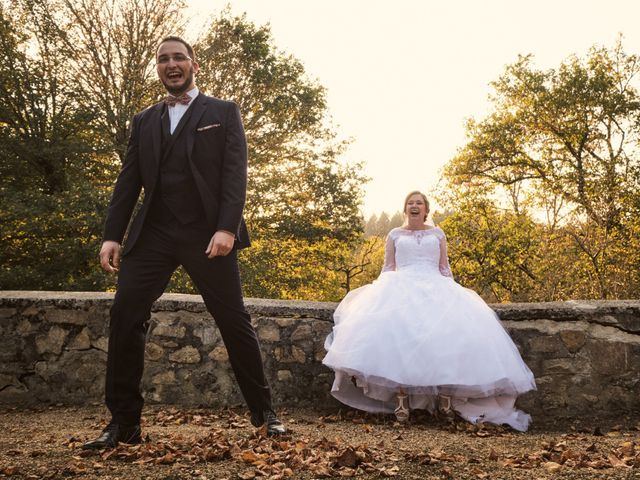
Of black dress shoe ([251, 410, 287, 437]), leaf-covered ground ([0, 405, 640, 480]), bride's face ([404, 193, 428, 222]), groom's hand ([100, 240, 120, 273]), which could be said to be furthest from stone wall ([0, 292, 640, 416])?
groom's hand ([100, 240, 120, 273])

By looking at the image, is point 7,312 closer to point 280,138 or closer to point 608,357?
point 608,357

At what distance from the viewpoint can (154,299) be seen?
3004mm

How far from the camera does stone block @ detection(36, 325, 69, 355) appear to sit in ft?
15.2

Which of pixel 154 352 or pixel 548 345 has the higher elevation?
pixel 548 345

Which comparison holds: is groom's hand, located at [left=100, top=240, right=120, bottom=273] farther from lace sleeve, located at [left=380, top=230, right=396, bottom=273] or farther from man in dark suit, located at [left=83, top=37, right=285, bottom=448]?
lace sleeve, located at [left=380, top=230, right=396, bottom=273]

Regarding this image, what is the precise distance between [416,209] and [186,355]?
7.73 feet

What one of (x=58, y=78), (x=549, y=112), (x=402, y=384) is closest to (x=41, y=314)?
(x=402, y=384)

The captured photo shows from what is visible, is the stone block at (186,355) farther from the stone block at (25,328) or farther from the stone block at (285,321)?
the stone block at (25,328)

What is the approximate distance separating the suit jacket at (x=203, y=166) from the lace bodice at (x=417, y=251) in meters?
2.24

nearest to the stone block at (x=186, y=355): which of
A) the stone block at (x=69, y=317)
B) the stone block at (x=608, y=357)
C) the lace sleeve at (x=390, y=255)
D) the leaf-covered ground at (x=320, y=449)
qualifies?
the leaf-covered ground at (x=320, y=449)

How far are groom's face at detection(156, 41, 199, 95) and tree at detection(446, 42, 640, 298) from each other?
13677 mm

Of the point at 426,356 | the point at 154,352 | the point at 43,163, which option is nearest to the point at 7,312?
the point at 154,352

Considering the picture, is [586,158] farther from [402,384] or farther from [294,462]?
[294,462]

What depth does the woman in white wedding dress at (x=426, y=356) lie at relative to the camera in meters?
3.91
